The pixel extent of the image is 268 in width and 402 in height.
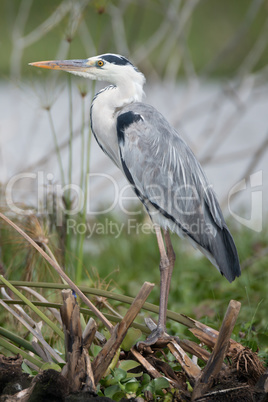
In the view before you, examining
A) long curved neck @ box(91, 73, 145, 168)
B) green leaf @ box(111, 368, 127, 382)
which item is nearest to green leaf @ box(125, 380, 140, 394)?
green leaf @ box(111, 368, 127, 382)

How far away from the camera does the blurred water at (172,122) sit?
5.12m

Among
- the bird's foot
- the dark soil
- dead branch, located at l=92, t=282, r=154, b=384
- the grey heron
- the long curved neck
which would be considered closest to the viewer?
the dark soil

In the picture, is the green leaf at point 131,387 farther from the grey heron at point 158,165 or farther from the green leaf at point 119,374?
the grey heron at point 158,165

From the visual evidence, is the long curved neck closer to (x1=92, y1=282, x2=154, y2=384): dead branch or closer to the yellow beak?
the yellow beak

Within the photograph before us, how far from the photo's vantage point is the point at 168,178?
2824mm

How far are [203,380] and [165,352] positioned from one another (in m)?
0.61

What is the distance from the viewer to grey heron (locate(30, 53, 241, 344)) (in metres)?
2.77

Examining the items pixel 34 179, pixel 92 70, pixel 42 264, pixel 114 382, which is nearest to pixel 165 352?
pixel 114 382

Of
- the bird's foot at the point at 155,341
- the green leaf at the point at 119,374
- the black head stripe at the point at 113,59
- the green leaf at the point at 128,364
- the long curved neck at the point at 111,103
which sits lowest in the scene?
the green leaf at the point at 119,374

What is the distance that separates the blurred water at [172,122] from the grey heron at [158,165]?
38cm

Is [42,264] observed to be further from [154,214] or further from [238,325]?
[238,325]

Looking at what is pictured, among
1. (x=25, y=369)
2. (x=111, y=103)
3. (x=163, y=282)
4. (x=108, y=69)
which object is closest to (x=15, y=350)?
(x=25, y=369)

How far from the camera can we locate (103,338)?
2.25m

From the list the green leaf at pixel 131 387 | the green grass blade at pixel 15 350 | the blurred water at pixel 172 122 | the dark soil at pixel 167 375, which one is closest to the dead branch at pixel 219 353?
the dark soil at pixel 167 375
